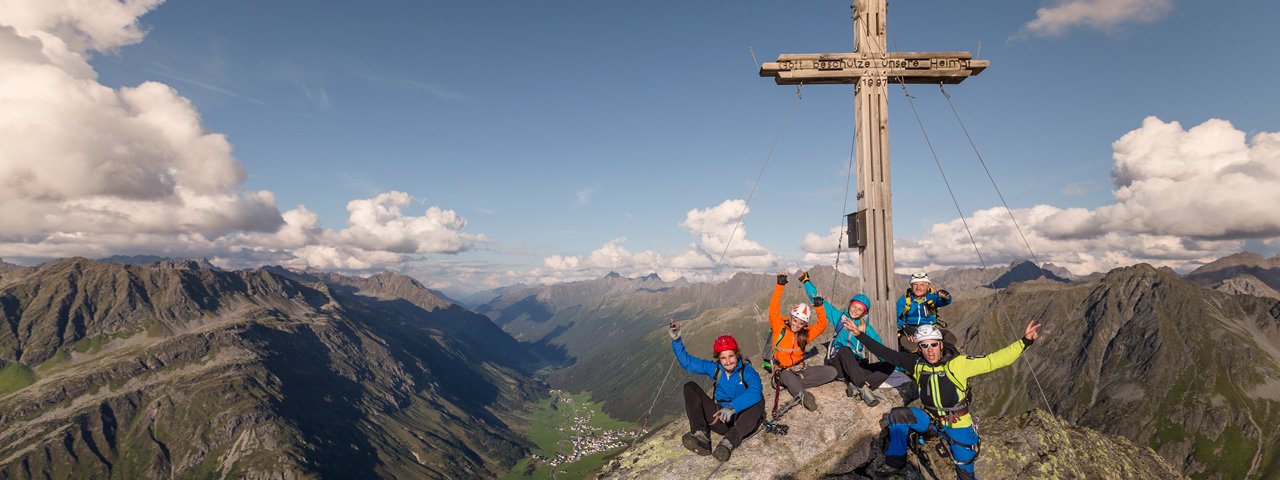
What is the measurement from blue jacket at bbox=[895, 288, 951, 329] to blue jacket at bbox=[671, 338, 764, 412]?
22.1 feet

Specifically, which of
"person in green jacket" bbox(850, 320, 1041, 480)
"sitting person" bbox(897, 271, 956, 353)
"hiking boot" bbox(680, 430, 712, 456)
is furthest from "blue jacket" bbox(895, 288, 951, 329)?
"hiking boot" bbox(680, 430, 712, 456)

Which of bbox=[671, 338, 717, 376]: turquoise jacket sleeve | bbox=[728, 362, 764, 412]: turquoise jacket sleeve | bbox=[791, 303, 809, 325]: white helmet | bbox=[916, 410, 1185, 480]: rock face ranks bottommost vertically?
bbox=[916, 410, 1185, 480]: rock face

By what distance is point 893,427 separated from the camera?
448 inches

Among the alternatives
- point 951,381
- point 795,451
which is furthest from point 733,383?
point 951,381

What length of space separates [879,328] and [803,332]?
2734mm

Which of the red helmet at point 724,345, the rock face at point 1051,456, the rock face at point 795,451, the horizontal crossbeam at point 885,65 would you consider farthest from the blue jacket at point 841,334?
the horizontal crossbeam at point 885,65

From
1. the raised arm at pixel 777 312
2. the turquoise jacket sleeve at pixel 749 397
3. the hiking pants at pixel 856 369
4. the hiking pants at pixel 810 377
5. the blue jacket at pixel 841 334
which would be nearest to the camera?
the turquoise jacket sleeve at pixel 749 397

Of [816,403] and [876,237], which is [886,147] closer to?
[876,237]

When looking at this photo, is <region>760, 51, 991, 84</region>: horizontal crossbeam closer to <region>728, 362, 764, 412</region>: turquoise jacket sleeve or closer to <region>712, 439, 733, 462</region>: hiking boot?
<region>728, 362, 764, 412</region>: turquoise jacket sleeve

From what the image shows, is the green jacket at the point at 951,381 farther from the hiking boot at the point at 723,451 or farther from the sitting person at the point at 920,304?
the hiking boot at the point at 723,451

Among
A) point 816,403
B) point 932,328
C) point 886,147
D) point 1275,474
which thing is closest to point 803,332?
point 816,403

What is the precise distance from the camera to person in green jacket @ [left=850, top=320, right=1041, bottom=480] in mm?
11242

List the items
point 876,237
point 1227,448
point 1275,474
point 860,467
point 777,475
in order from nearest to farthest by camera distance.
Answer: point 777,475
point 860,467
point 876,237
point 1275,474
point 1227,448

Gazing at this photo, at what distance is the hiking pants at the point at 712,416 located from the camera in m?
12.0
